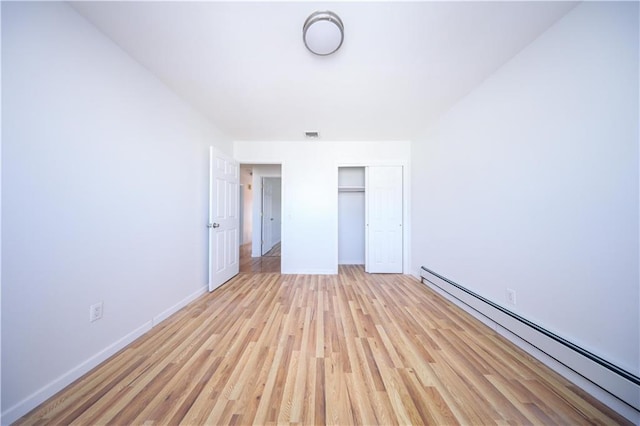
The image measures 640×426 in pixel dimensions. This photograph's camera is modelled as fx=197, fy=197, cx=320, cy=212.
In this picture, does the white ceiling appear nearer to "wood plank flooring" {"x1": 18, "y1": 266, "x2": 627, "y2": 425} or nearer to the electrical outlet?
the electrical outlet

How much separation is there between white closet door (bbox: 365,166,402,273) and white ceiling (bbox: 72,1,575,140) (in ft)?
4.01

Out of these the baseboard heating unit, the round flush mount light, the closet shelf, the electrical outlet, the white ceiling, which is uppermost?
the white ceiling

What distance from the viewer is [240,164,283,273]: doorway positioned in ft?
14.3

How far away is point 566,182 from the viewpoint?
1.33 m

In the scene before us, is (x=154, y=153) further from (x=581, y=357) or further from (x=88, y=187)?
(x=581, y=357)

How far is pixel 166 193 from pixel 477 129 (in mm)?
3338

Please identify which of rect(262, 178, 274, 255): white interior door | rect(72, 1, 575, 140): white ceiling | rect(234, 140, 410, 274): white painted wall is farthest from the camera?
rect(262, 178, 274, 255): white interior door

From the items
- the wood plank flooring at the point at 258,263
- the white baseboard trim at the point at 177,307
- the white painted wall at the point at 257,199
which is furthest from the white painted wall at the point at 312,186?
the white baseboard trim at the point at 177,307

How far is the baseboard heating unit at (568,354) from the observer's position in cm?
105

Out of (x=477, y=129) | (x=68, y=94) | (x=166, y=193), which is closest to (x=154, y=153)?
(x=166, y=193)

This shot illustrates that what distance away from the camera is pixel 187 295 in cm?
235

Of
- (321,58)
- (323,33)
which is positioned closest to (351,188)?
(321,58)

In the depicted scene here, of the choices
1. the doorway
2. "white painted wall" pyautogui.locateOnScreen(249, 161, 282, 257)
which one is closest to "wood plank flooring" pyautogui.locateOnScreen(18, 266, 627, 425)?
the doorway

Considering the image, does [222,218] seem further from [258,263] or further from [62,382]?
A: [62,382]
